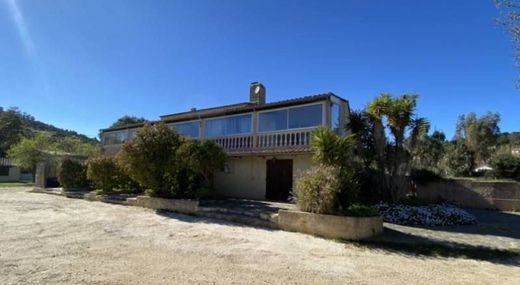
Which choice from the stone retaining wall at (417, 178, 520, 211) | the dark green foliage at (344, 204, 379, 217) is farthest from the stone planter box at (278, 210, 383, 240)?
the stone retaining wall at (417, 178, 520, 211)

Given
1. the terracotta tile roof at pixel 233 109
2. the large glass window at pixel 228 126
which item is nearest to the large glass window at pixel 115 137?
the terracotta tile roof at pixel 233 109

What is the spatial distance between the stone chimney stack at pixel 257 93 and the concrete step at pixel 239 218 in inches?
357

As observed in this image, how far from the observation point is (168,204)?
14.8 meters

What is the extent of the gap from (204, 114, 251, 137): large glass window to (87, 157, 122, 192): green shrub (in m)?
5.65

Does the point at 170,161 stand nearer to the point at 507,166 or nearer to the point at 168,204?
the point at 168,204

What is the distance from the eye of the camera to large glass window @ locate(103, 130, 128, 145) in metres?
26.4

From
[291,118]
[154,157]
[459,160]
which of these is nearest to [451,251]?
[291,118]

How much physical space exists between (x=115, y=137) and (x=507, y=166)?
1130 inches

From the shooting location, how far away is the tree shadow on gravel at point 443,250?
321 inches

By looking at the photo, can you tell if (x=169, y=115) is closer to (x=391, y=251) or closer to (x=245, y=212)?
(x=245, y=212)

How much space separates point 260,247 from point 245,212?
3.76 meters

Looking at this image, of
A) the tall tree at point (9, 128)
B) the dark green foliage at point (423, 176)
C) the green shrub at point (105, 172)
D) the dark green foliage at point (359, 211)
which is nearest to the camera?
the dark green foliage at point (359, 211)

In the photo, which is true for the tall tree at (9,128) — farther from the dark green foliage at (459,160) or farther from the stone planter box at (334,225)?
the dark green foliage at (459,160)

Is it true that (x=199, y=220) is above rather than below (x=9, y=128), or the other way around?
below
